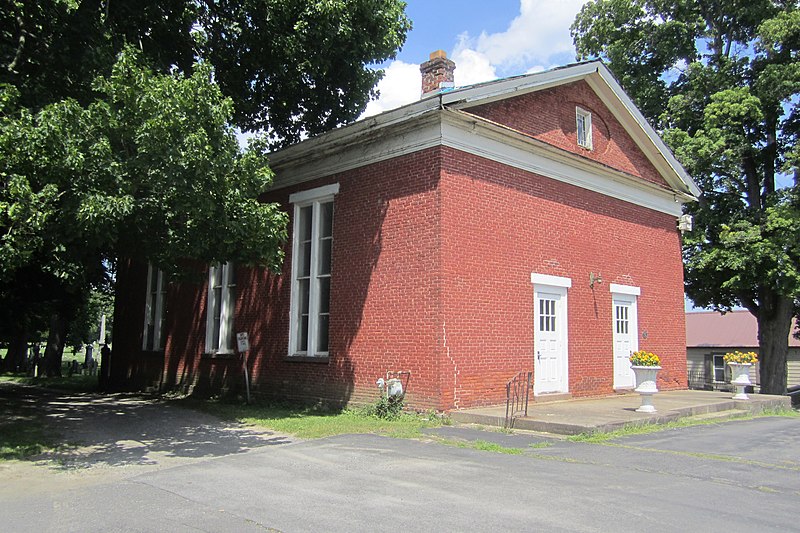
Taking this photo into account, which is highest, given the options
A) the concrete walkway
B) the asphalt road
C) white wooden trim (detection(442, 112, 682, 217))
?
white wooden trim (detection(442, 112, 682, 217))

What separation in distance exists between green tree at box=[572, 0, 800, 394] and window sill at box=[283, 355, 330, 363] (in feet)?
45.5

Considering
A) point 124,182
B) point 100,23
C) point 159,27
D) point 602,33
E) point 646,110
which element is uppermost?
point 602,33

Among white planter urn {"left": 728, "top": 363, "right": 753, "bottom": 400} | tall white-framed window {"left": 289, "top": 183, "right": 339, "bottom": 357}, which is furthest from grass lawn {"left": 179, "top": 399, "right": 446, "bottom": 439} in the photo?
white planter urn {"left": 728, "top": 363, "right": 753, "bottom": 400}

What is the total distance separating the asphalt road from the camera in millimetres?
5543

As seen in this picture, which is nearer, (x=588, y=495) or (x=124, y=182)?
(x=588, y=495)

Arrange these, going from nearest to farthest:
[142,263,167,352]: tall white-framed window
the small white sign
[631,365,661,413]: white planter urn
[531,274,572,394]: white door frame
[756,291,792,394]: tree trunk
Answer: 1. [631,365,661,413]: white planter urn
2. [531,274,572,394]: white door frame
3. the small white sign
4. [142,263,167,352]: tall white-framed window
5. [756,291,792,394]: tree trunk

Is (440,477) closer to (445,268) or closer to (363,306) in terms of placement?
(445,268)

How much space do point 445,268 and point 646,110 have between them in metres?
17.7

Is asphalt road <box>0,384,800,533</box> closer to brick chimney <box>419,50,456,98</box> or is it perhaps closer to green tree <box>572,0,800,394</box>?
brick chimney <box>419,50,456,98</box>

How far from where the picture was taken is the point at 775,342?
2258 cm

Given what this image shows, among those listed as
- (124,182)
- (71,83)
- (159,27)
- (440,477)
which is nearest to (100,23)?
(71,83)

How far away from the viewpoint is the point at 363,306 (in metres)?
13.0

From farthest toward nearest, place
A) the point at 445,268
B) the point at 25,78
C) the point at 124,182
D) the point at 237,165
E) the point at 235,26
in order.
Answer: the point at 235,26 < the point at 445,268 < the point at 25,78 < the point at 237,165 < the point at 124,182

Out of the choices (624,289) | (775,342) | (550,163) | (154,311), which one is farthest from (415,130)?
(775,342)
